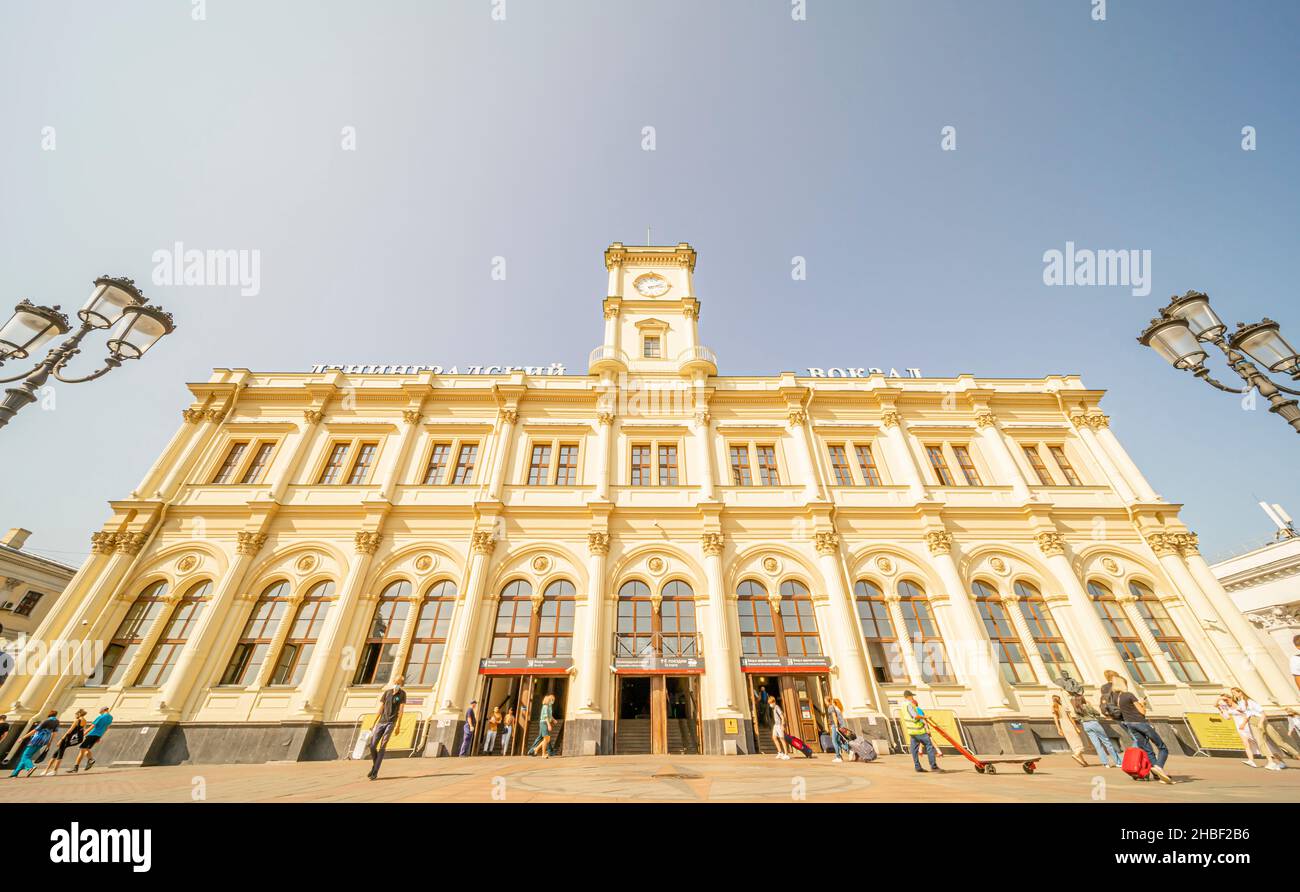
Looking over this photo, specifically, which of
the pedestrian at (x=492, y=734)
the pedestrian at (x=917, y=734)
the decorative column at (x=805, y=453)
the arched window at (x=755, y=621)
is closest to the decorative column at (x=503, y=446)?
the pedestrian at (x=492, y=734)

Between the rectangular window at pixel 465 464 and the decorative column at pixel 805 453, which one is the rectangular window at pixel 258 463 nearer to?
the rectangular window at pixel 465 464

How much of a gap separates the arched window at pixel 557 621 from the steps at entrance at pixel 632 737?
2.61 metres

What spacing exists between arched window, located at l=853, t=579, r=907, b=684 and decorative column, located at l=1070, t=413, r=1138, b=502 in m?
10.1

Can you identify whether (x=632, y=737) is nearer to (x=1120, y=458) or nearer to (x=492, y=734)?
(x=492, y=734)

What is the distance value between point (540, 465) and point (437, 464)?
156 inches

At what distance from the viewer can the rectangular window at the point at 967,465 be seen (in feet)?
62.5

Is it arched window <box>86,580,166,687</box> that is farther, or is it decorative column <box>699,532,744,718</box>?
arched window <box>86,580,166,687</box>

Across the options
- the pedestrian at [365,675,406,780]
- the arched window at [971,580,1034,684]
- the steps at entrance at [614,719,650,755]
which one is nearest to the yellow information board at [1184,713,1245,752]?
the arched window at [971,580,1034,684]

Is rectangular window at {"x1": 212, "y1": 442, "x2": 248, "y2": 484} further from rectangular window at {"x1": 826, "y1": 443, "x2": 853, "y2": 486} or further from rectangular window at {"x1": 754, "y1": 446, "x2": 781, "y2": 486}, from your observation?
rectangular window at {"x1": 826, "y1": 443, "x2": 853, "y2": 486}

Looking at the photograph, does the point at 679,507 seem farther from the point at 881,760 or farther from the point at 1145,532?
the point at 1145,532

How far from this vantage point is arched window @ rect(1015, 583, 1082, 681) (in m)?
15.2

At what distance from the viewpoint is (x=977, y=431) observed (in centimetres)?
1995

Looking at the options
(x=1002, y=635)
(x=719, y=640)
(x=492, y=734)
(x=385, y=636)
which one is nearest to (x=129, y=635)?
(x=385, y=636)

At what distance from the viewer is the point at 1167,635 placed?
615 inches
